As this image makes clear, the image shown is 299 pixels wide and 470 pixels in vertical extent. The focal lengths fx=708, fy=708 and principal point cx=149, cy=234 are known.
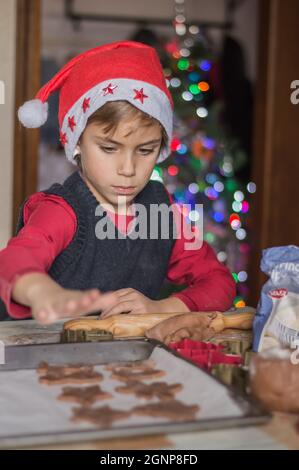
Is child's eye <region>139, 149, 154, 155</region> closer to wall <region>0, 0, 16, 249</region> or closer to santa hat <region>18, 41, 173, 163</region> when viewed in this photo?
santa hat <region>18, 41, 173, 163</region>

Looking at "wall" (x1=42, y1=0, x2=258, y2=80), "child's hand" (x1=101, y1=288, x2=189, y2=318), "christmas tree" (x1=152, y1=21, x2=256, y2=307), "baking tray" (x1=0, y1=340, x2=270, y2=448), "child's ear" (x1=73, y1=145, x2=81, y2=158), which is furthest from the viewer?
"wall" (x1=42, y1=0, x2=258, y2=80)

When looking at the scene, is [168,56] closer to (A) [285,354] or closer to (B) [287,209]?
(B) [287,209]

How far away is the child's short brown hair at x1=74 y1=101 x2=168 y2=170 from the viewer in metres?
1.27

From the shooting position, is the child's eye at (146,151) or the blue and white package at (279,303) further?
the child's eye at (146,151)

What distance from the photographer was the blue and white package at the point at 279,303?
3.11 feet

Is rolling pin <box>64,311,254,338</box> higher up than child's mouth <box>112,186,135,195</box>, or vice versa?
child's mouth <box>112,186,135,195</box>

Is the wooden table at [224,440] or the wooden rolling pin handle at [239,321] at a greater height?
the wooden rolling pin handle at [239,321]

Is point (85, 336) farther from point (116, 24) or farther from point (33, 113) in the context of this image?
point (116, 24)

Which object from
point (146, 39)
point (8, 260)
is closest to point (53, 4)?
point (146, 39)

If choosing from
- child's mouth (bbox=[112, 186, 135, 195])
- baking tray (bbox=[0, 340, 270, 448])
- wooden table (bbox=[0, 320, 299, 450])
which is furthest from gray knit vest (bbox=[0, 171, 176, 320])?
wooden table (bbox=[0, 320, 299, 450])

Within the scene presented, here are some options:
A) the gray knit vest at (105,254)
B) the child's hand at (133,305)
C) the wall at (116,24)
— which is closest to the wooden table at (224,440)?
the child's hand at (133,305)

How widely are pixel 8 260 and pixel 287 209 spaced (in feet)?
7.24

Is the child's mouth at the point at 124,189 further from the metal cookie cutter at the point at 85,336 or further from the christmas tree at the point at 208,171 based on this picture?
the christmas tree at the point at 208,171

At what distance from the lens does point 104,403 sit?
0.76 meters
